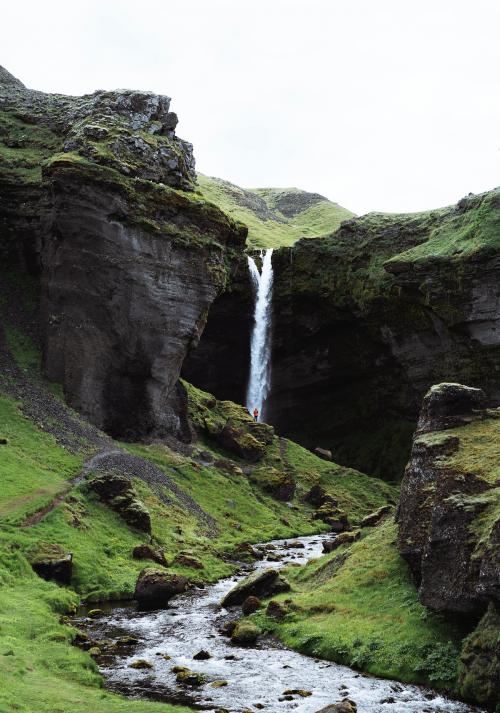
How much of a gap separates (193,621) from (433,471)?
1562 centimetres

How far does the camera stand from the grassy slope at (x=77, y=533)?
2670cm

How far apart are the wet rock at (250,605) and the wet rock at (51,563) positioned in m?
11.3

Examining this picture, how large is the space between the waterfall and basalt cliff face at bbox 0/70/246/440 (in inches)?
1013

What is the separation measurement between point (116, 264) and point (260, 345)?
4024cm

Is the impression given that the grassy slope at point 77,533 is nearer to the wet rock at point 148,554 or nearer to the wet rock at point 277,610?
the wet rock at point 148,554

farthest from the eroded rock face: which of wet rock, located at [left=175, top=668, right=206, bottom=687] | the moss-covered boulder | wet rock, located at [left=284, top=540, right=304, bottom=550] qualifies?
wet rock, located at [left=284, top=540, right=304, bottom=550]

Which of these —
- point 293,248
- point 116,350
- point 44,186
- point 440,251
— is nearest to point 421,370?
point 440,251

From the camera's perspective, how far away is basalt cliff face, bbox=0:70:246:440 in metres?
82.2

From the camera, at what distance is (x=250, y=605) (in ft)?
132

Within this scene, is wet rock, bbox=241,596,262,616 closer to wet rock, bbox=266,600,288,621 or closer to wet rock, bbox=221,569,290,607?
wet rock, bbox=266,600,288,621

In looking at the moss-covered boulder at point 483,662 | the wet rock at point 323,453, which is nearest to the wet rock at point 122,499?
the moss-covered boulder at point 483,662

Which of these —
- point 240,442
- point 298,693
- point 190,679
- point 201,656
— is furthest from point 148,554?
point 240,442

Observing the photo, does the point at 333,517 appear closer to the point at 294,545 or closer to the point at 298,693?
the point at 294,545

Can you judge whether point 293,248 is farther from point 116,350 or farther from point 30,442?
point 30,442
